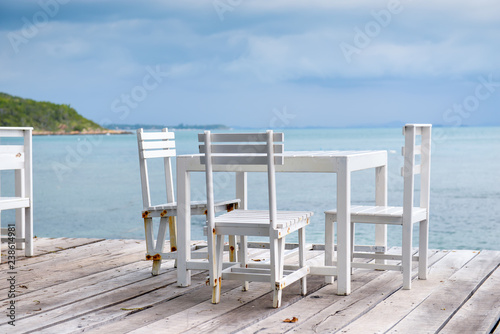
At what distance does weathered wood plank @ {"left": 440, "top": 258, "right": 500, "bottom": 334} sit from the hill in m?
39.6

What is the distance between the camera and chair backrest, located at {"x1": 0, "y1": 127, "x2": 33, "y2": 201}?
5.00m

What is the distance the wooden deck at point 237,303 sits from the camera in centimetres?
303

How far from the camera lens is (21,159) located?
5.17 metres

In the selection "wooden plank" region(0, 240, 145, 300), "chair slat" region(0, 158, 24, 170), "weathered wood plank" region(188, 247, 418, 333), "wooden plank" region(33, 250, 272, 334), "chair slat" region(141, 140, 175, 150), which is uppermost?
"chair slat" region(141, 140, 175, 150)

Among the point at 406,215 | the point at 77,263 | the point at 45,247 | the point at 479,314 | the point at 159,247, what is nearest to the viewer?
the point at 479,314

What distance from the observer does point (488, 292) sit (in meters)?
3.70

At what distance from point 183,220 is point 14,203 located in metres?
1.73

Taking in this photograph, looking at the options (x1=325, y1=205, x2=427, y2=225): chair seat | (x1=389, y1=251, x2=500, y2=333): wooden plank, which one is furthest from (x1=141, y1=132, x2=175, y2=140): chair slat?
(x1=389, y1=251, x2=500, y2=333): wooden plank

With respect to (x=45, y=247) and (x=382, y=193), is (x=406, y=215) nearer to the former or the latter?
(x=382, y=193)

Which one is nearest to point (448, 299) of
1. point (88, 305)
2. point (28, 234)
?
point (88, 305)

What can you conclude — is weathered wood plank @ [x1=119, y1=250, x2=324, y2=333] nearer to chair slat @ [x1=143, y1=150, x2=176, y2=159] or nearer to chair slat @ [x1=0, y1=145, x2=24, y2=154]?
chair slat @ [x1=143, y1=150, x2=176, y2=159]

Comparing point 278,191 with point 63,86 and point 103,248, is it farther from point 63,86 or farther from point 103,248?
point 63,86

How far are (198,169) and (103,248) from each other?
6.59 feet

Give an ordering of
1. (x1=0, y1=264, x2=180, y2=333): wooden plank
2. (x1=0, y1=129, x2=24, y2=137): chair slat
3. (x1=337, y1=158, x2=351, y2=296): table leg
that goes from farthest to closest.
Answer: (x1=0, y1=129, x2=24, y2=137): chair slat, (x1=337, y1=158, x2=351, y2=296): table leg, (x1=0, y1=264, x2=180, y2=333): wooden plank
